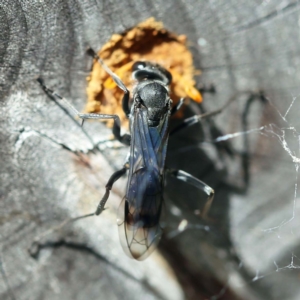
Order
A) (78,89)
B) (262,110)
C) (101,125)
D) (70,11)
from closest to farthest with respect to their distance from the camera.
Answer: (70,11), (78,89), (101,125), (262,110)

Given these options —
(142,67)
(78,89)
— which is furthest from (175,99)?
→ (78,89)

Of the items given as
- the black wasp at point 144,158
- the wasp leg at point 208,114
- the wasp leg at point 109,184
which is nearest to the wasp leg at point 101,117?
the black wasp at point 144,158

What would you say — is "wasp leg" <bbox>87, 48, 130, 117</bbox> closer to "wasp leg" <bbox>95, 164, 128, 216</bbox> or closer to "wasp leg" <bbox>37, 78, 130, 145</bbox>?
"wasp leg" <bbox>37, 78, 130, 145</bbox>

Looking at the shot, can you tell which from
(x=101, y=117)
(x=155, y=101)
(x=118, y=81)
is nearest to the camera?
(x=101, y=117)

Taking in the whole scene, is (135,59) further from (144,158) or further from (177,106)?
(144,158)

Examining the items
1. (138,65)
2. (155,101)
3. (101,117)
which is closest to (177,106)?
(155,101)

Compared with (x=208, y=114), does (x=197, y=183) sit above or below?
below

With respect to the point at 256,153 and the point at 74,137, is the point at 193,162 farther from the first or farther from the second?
the point at 74,137
